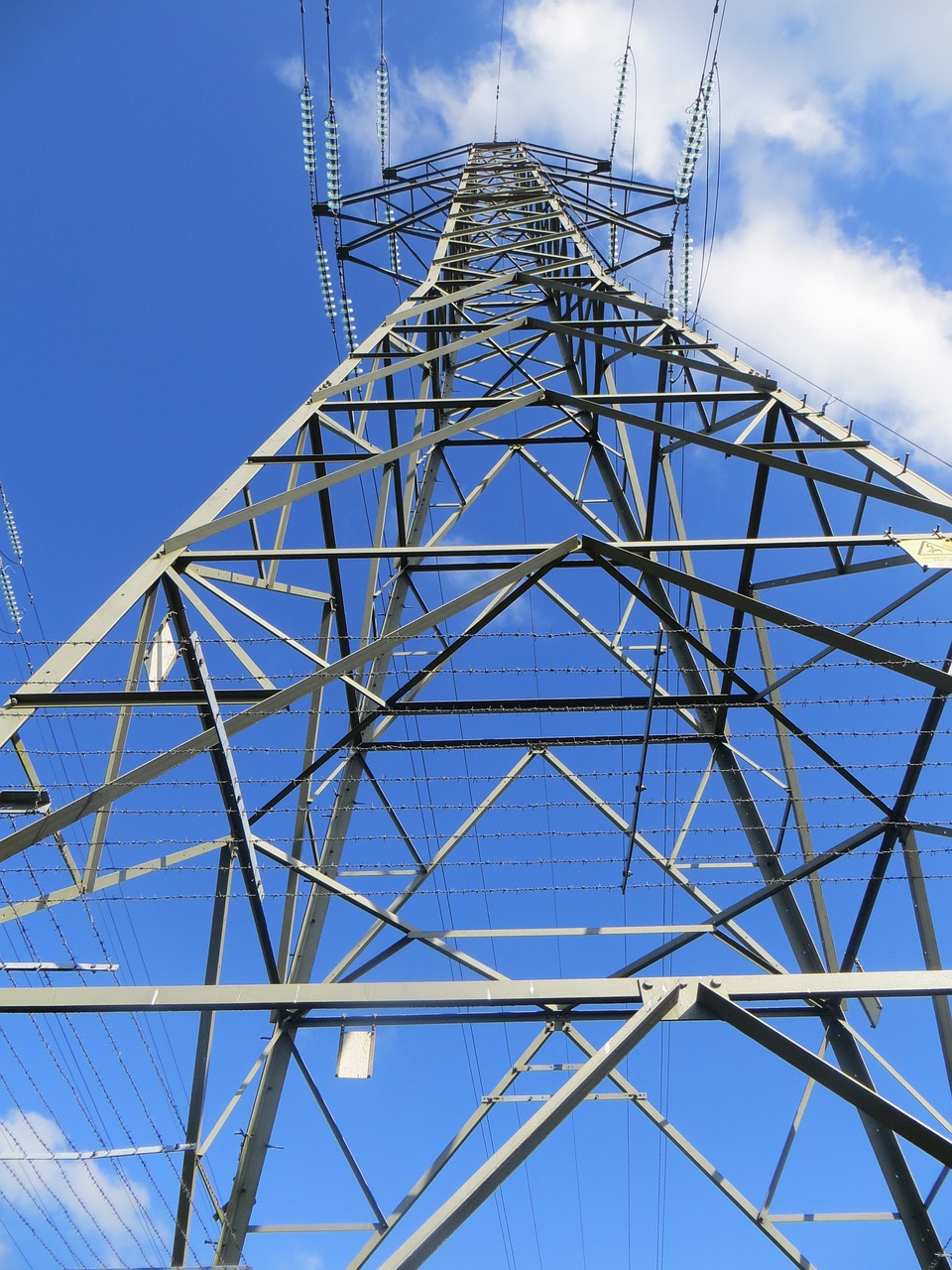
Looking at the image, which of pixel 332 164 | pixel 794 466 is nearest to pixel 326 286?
pixel 332 164

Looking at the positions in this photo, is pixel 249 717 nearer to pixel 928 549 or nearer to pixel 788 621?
pixel 788 621

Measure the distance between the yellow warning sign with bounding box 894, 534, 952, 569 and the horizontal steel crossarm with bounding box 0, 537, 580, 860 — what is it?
7.24 feet

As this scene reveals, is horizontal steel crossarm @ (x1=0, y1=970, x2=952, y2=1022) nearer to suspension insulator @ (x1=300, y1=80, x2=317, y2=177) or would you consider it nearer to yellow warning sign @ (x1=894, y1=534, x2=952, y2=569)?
yellow warning sign @ (x1=894, y1=534, x2=952, y2=569)

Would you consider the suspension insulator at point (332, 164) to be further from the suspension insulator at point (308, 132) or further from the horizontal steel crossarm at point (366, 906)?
the horizontal steel crossarm at point (366, 906)

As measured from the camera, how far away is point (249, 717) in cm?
498

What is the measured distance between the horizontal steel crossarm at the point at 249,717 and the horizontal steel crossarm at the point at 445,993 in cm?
91

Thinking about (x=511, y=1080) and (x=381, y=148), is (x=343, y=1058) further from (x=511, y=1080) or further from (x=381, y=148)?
(x=381, y=148)

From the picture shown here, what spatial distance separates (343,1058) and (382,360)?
6.87m

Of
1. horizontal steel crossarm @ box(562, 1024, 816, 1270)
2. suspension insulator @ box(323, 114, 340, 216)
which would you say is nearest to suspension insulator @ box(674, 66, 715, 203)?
suspension insulator @ box(323, 114, 340, 216)

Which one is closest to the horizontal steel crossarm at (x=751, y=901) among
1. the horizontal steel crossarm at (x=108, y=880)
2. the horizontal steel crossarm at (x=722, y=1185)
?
the horizontal steel crossarm at (x=722, y=1185)

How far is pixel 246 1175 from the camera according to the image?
5812 mm

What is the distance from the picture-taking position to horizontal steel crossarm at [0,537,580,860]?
4.32 m

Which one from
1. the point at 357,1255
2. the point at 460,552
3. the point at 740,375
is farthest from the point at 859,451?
the point at 357,1255

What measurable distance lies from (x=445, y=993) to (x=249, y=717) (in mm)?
2065
